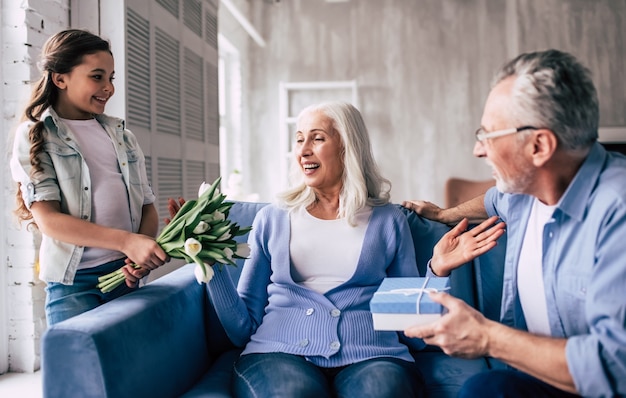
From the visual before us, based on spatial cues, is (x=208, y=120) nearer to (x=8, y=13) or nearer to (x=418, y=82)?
(x=8, y=13)

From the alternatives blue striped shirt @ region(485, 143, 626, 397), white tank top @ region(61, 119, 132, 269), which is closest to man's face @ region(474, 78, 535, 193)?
blue striped shirt @ region(485, 143, 626, 397)

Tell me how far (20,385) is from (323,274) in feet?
5.38

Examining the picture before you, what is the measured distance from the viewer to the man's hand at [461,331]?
130 cm

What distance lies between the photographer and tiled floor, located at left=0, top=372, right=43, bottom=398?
2557 mm

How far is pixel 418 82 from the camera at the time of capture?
288 inches

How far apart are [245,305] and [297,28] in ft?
19.7

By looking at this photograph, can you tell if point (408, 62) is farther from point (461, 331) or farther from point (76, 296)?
point (461, 331)

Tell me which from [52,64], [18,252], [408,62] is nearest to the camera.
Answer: [52,64]

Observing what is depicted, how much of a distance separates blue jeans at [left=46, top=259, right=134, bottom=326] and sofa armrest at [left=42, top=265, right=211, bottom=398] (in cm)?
16

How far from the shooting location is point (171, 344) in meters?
1.76

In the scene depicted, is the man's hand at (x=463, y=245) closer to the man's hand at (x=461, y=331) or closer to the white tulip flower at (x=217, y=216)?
the man's hand at (x=461, y=331)

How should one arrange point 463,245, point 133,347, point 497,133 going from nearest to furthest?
point 497,133, point 133,347, point 463,245

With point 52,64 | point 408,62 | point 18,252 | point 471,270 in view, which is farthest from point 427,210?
point 408,62

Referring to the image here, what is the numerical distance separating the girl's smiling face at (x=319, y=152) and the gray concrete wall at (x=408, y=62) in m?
5.33
